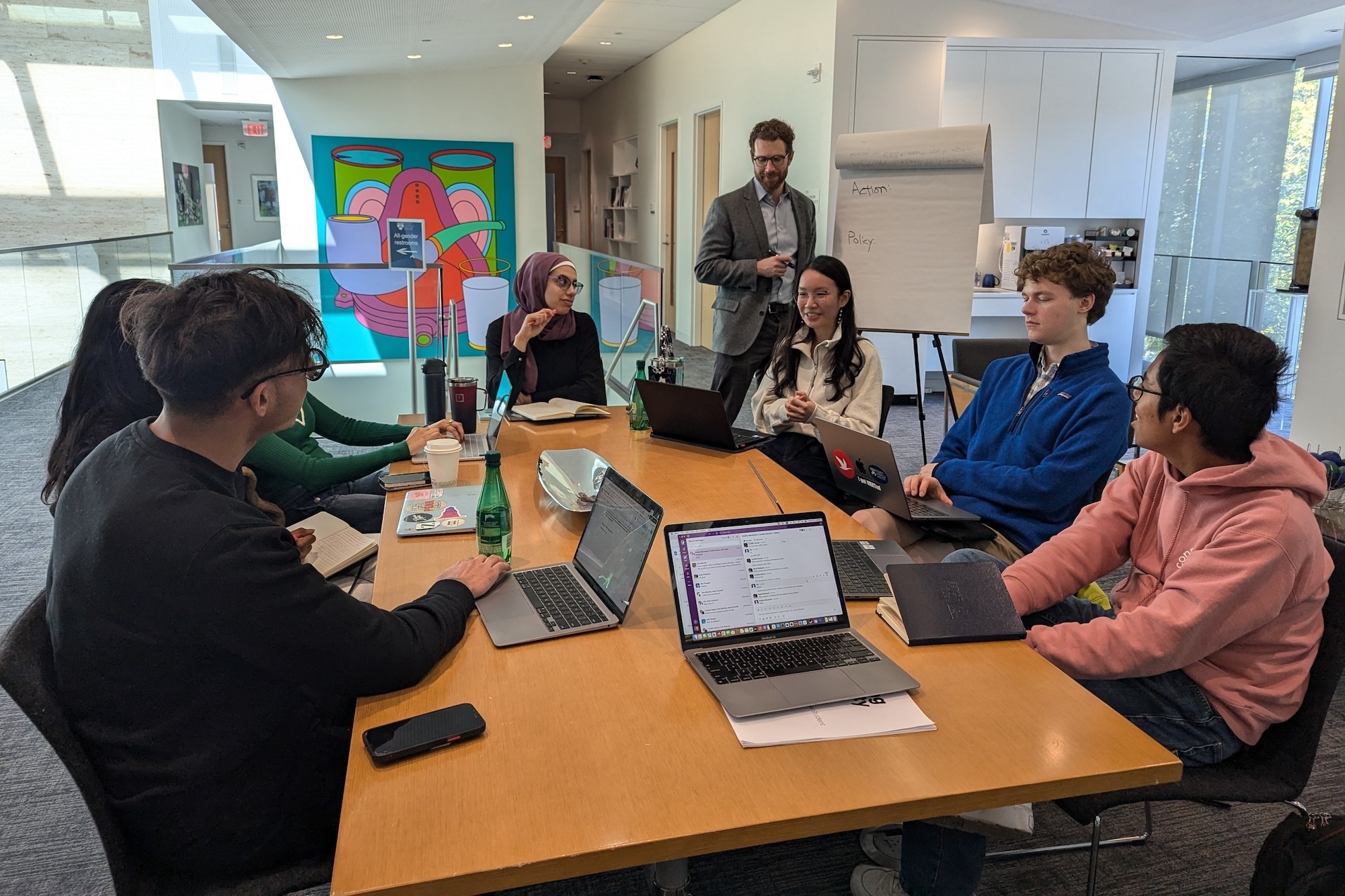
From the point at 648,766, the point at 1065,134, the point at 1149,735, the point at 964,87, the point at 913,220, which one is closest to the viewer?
the point at 648,766

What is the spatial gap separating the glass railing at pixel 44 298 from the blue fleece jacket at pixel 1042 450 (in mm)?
5557

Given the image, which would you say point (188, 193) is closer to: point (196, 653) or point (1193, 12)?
point (1193, 12)

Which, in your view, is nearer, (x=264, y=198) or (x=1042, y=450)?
(x=1042, y=450)

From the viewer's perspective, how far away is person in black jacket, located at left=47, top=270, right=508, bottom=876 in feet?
4.07

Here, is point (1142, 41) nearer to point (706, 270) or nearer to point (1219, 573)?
point (706, 270)

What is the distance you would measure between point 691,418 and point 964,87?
15.5 ft

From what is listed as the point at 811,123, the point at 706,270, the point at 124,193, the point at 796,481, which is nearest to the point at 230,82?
the point at 124,193

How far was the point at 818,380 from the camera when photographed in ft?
10.4

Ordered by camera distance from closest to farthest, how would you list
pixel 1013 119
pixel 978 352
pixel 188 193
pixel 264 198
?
pixel 978 352
pixel 1013 119
pixel 188 193
pixel 264 198

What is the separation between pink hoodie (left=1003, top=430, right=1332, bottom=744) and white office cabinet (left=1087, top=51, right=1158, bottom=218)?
19.4 ft

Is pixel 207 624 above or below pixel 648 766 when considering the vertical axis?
above

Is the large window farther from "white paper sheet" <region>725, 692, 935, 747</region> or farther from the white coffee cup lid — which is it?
"white paper sheet" <region>725, 692, 935, 747</region>

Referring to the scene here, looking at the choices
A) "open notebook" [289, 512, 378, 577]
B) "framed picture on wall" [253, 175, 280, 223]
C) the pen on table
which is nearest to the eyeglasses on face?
the pen on table

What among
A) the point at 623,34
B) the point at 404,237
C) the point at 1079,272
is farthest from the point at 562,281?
the point at 623,34
